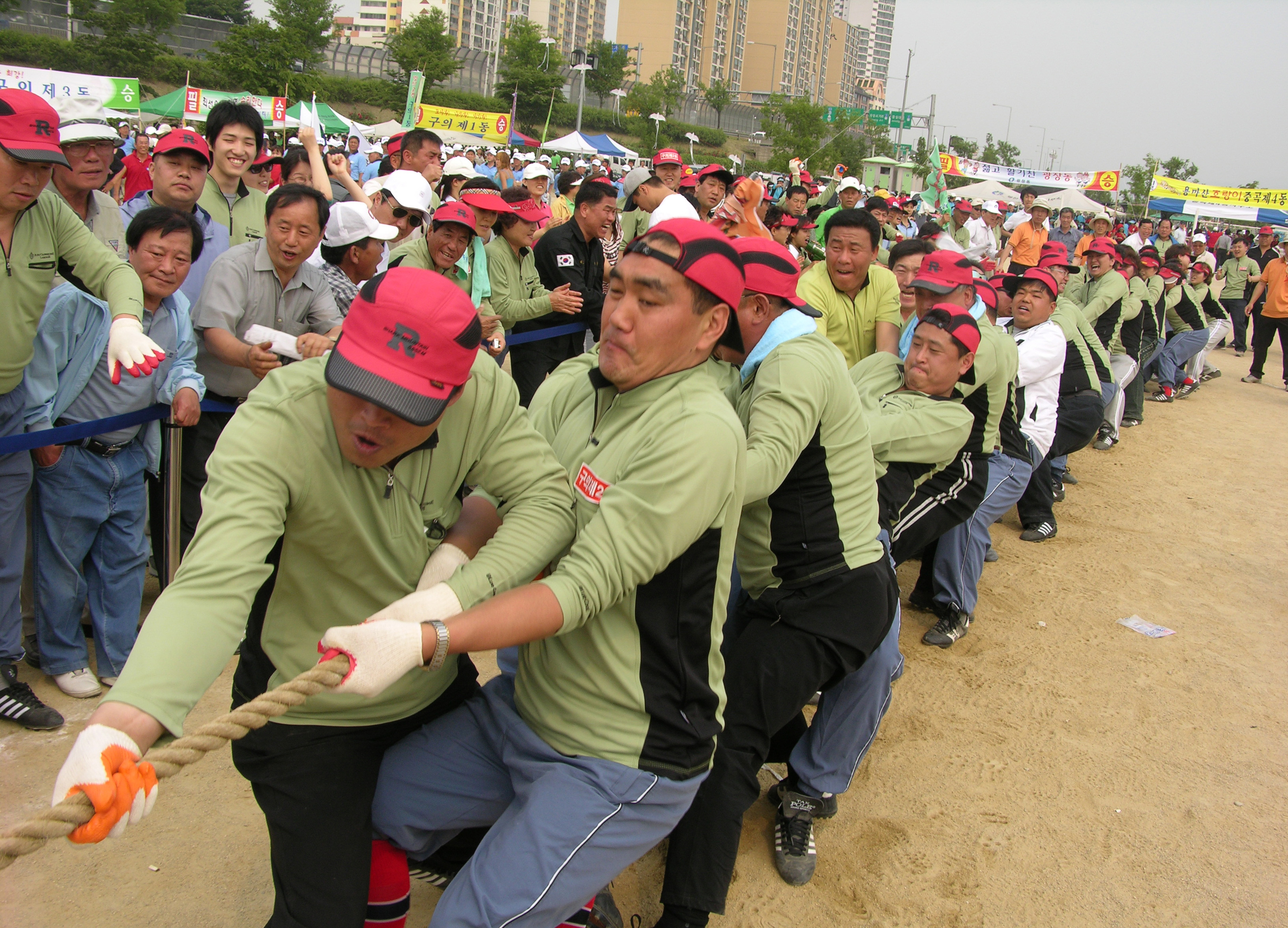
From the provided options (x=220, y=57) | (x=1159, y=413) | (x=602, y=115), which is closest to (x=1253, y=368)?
(x=1159, y=413)

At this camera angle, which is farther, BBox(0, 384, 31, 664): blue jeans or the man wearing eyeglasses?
the man wearing eyeglasses

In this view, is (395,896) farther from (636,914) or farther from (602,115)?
(602,115)

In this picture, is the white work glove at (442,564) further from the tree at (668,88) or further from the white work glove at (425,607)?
the tree at (668,88)

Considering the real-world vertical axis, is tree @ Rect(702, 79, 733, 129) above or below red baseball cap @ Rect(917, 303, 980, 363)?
above

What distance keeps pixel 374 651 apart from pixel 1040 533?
6.54 m

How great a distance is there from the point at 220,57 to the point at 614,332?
43122 millimetres

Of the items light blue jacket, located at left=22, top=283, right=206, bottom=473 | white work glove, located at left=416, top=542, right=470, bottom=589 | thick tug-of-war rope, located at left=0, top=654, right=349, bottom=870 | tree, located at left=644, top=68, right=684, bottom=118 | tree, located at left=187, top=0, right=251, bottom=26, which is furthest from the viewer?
tree, located at left=187, top=0, right=251, bottom=26

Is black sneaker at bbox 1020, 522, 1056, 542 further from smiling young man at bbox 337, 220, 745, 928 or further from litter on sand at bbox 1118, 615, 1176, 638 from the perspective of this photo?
smiling young man at bbox 337, 220, 745, 928

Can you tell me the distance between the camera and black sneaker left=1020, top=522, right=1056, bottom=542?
7.11 meters

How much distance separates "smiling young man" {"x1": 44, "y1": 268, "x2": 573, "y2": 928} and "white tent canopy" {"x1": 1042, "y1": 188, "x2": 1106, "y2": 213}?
120 feet

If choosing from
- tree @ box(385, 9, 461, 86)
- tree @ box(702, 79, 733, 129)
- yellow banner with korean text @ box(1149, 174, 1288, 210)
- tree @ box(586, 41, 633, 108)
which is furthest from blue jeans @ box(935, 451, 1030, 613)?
tree @ box(702, 79, 733, 129)

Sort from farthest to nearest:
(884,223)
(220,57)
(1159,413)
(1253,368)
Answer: (220,57), (1253,368), (1159,413), (884,223)

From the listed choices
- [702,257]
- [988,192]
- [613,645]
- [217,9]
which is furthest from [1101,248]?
[217,9]

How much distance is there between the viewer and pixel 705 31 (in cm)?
12962
